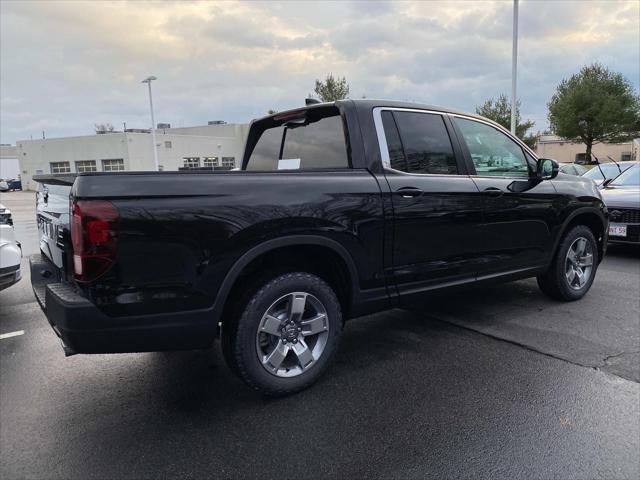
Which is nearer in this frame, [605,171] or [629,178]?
[629,178]

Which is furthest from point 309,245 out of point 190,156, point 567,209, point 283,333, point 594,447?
point 190,156

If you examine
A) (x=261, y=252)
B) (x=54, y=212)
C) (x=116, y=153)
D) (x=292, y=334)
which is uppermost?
(x=116, y=153)

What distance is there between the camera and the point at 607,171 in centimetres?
974

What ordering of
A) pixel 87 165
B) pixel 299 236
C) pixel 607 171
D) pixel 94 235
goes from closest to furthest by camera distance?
pixel 94 235, pixel 299 236, pixel 607 171, pixel 87 165

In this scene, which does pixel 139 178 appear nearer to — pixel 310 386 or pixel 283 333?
pixel 283 333

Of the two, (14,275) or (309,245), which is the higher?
(309,245)

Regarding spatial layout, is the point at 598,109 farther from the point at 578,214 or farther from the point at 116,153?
the point at 116,153

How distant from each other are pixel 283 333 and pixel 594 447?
1.83 metres

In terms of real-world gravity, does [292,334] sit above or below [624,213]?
below

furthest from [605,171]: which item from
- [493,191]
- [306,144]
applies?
[306,144]

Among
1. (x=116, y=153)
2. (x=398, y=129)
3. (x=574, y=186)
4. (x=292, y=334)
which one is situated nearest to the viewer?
(x=292, y=334)

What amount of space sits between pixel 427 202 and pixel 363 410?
1520 mm

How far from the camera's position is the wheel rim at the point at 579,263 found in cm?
497

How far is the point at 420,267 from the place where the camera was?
355 centimetres
